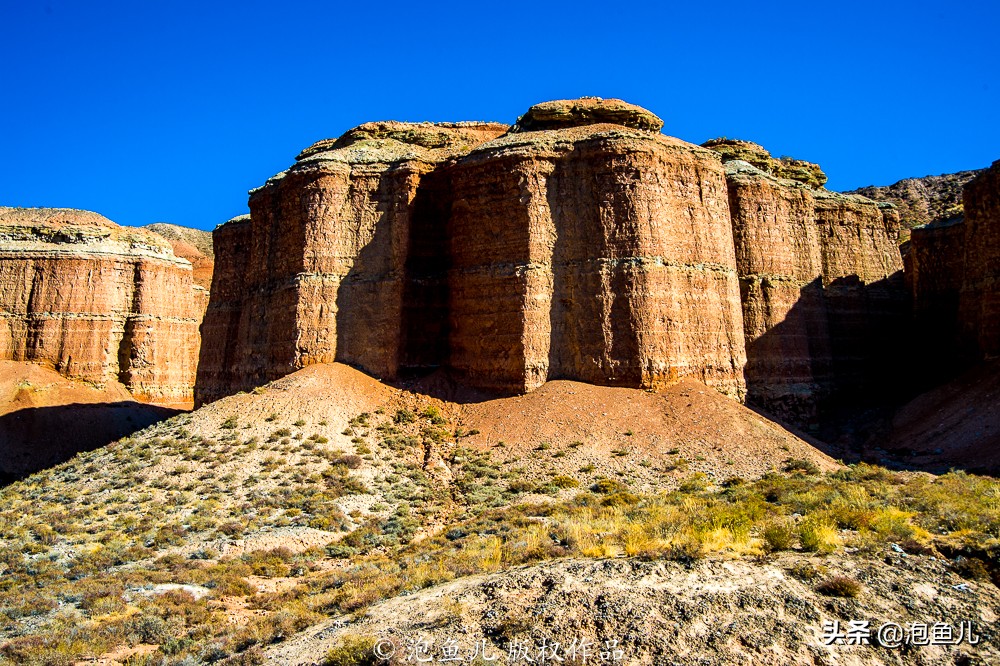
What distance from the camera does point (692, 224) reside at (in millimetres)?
29781

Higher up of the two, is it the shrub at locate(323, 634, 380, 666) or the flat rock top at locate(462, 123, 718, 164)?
the flat rock top at locate(462, 123, 718, 164)

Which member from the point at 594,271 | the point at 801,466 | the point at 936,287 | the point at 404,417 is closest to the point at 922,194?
the point at 936,287

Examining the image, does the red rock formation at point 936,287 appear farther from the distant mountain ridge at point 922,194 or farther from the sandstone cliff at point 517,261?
the distant mountain ridge at point 922,194

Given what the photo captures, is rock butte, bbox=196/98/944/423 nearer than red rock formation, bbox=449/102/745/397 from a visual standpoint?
No

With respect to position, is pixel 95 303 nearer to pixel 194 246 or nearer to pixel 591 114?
pixel 591 114

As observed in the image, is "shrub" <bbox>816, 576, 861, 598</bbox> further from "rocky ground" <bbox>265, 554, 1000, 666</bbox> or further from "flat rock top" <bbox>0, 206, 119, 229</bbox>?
"flat rock top" <bbox>0, 206, 119, 229</bbox>

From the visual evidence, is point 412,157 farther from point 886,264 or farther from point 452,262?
point 886,264

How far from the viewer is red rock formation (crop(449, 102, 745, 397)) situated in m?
27.7

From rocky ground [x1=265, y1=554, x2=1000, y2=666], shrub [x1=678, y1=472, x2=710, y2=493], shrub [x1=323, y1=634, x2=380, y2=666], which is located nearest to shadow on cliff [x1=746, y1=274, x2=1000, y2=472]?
shrub [x1=678, y1=472, x2=710, y2=493]

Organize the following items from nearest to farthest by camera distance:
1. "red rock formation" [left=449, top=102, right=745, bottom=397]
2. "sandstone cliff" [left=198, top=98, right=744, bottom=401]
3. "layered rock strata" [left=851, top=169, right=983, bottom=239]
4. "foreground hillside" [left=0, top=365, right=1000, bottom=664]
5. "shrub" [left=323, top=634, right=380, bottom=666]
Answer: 1. "shrub" [left=323, top=634, right=380, bottom=666]
2. "foreground hillside" [left=0, top=365, right=1000, bottom=664]
3. "red rock formation" [left=449, top=102, right=745, bottom=397]
4. "sandstone cliff" [left=198, top=98, right=744, bottom=401]
5. "layered rock strata" [left=851, top=169, right=983, bottom=239]

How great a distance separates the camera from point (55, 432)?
4022cm

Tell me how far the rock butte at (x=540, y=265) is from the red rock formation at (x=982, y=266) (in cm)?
604

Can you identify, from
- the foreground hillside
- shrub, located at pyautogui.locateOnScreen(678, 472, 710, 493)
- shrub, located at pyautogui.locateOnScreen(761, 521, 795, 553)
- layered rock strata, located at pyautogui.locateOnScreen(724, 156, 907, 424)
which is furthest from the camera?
layered rock strata, located at pyautogui.locateOnScreen(724, 156, 907, 424)

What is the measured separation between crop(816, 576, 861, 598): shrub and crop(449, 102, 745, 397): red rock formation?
50.9ft
